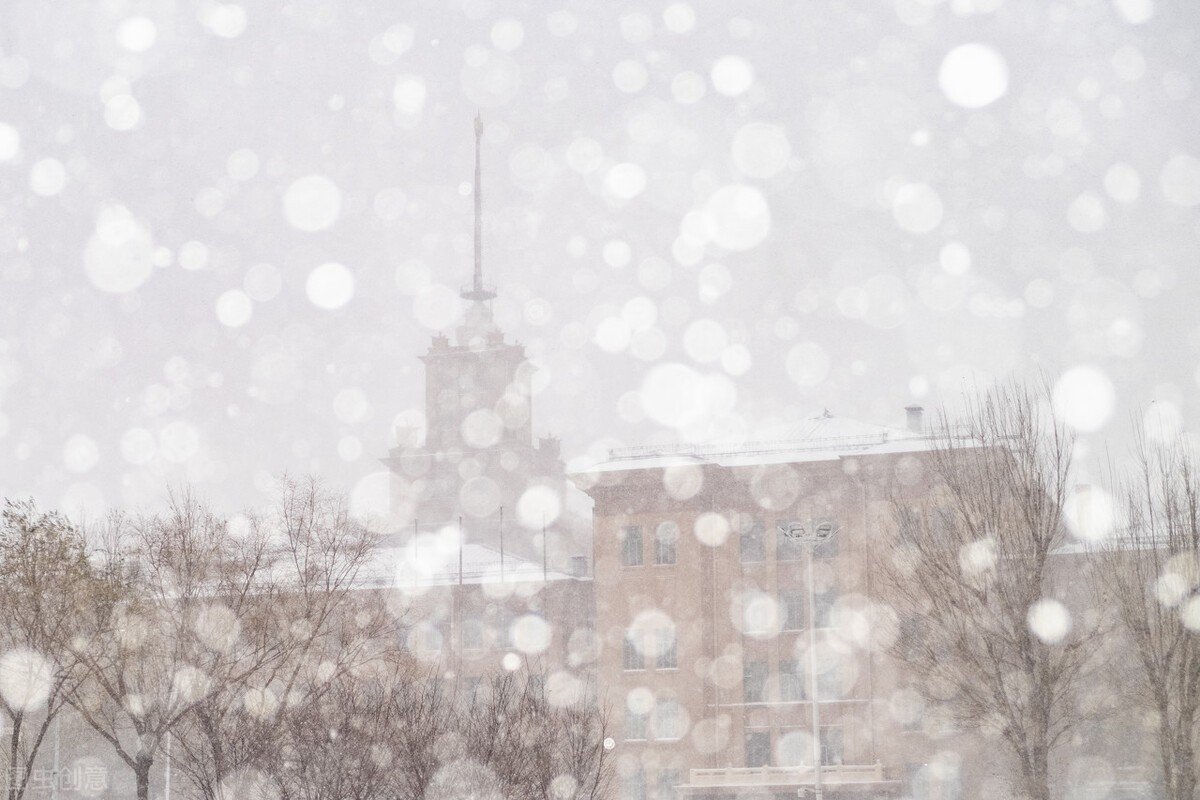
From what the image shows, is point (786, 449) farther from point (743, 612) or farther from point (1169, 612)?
point (1169, 612)

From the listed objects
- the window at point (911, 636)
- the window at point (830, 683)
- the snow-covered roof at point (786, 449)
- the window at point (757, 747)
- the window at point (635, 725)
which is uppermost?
the snow-covered roof at point (786, 449)

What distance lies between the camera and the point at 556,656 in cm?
5616

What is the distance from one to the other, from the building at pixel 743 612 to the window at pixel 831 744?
0.05 m

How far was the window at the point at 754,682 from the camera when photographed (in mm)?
50812

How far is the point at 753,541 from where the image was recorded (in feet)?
172

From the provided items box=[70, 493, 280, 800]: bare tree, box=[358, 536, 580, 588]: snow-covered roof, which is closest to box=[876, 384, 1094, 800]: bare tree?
box=[70, 493, 280, 800]: bare tree

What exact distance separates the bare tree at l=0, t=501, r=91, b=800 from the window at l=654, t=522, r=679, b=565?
2664cm

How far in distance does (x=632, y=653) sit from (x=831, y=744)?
782cm

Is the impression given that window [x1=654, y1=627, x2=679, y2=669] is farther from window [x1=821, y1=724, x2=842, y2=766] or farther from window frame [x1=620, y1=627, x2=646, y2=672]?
window [x1=821, y1=724, x2=842, y2=766]

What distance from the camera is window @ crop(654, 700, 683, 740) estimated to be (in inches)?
1999

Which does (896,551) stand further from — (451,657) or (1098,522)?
(451,657)

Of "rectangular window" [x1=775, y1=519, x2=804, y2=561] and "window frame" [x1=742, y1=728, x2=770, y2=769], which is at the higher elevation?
"rectangular window" [x1=775, y1=519, x2=804, y2=561]

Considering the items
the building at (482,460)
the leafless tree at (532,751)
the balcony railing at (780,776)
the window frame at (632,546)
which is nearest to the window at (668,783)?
the balcony railing at (780,776)

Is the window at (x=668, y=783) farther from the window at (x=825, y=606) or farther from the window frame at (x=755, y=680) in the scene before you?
the window at (x=825, y=606)
